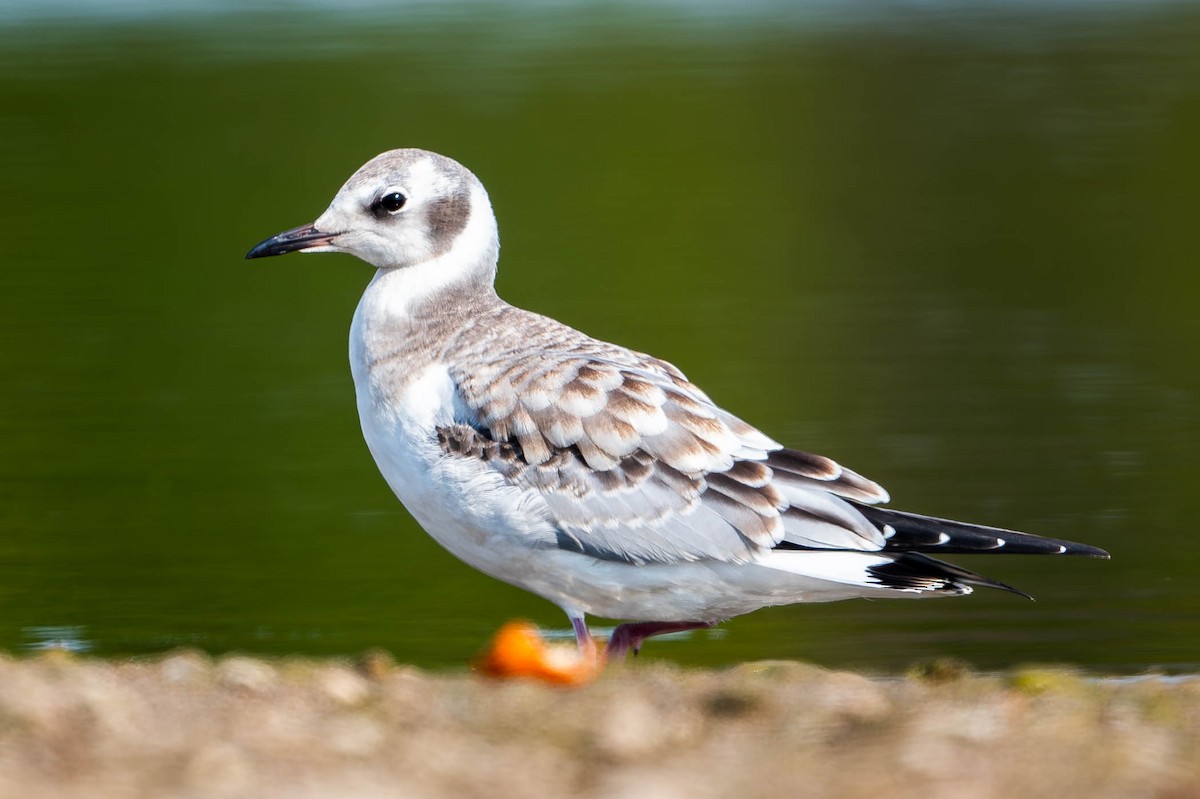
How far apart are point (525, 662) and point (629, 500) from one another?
34.7 inches

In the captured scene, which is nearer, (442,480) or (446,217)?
(442,480)

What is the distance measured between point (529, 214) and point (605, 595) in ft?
42.7

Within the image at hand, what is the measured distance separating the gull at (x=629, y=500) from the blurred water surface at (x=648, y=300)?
Answer: 4.16 feet

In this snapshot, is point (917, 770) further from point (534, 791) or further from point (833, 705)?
point (534, 791)

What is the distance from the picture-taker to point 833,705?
6195 mm

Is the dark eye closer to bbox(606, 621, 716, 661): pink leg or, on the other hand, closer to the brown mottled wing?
the brown mottled wing

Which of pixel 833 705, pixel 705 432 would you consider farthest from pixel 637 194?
pixel 833 705

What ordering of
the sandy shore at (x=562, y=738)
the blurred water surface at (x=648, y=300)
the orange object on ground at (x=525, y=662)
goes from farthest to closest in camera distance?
the blurred water surface at (x=648, y=300) → the orange object on ground at (x=525, y=662) → the sandy shore at (x=562, y=738)

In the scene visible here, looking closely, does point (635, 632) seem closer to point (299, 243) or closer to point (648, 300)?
point (299, 243)

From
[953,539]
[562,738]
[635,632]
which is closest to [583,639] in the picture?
[635,632]

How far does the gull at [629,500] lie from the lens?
289 inches

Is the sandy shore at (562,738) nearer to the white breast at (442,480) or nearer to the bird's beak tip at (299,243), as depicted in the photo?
the white breast at (442,480)

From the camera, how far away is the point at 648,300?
16.3 m

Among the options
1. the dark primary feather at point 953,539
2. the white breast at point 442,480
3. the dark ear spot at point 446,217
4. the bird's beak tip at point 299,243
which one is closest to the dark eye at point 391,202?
the dark ear spot at point 446,217
